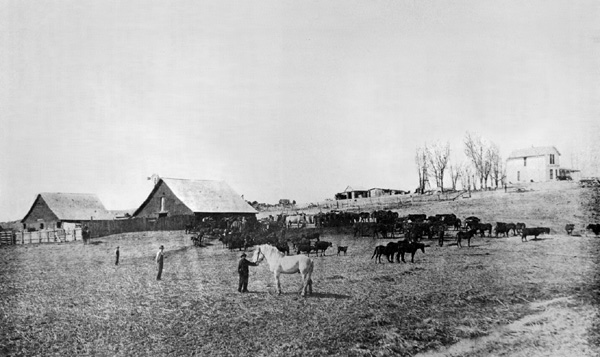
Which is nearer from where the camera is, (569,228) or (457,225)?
(569,228)

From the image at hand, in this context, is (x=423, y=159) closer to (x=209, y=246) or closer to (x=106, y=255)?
(x=209, y=246)

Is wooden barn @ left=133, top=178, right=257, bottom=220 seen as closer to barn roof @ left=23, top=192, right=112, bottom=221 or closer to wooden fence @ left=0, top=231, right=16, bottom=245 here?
wooden fence @ left=0, top=231, right=16, bottom=245

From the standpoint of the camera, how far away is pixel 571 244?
24922mm

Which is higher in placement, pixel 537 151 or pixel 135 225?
pixel 537 151

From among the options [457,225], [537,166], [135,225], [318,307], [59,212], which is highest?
[537,166]

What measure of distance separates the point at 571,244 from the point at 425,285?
13.9 m

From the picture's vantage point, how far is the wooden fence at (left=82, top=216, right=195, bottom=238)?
32.5m

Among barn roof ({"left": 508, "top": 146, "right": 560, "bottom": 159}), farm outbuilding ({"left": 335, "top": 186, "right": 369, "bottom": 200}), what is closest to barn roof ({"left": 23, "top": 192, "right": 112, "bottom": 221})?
farm outbuilding ({"left": 335, "top": 186, "right": 369, "bottom": 200})

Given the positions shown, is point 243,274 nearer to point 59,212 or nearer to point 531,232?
point 531,232

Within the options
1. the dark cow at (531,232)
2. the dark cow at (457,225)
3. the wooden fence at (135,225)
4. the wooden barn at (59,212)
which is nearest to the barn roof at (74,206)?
the wooden barn at (59,212)

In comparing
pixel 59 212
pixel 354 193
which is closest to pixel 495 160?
pixel 354 193

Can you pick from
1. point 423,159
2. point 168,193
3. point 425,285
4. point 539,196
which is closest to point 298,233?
point 168,193

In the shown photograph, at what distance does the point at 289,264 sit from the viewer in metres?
15.3

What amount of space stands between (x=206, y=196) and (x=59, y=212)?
17.8 meters
